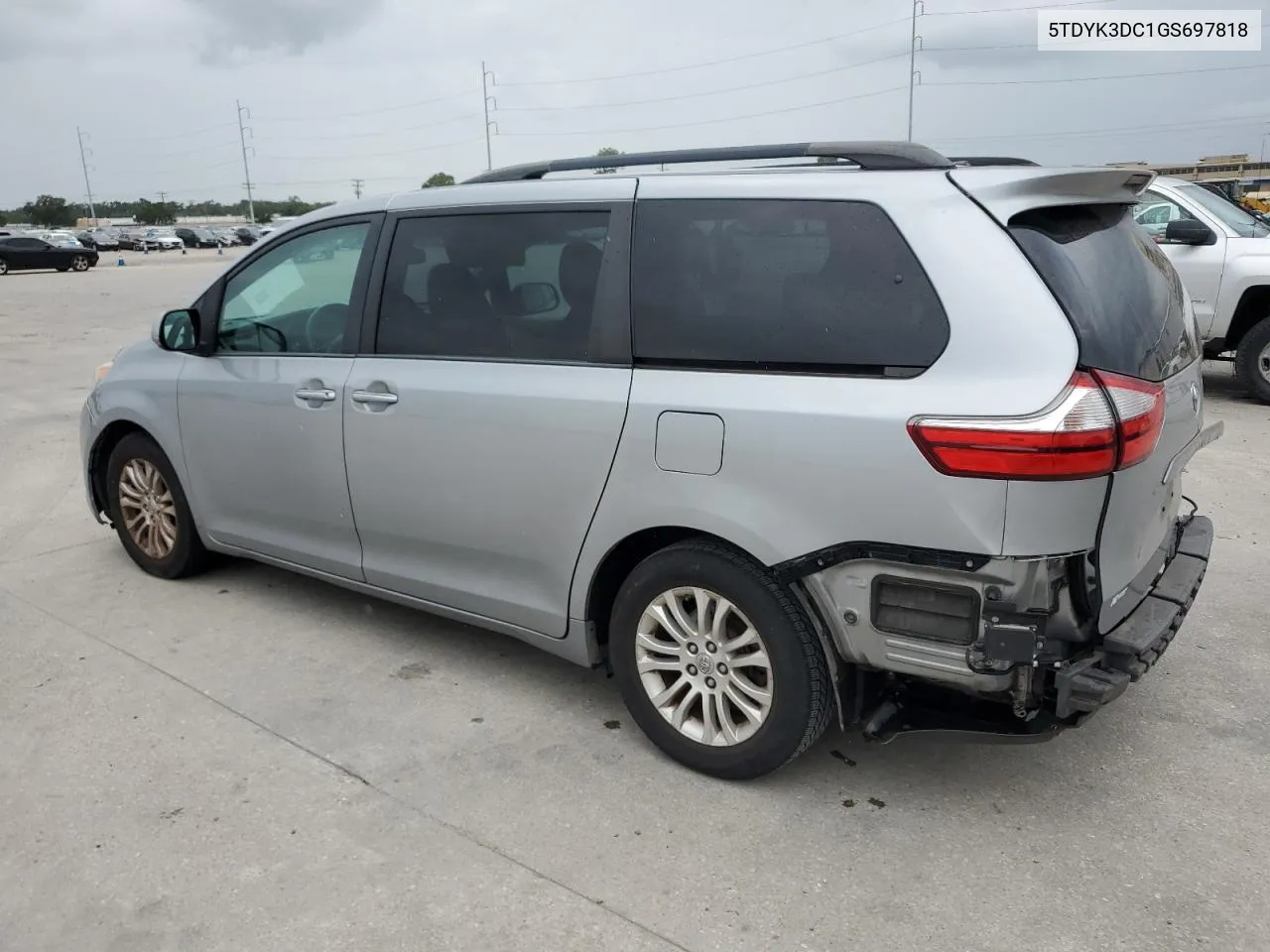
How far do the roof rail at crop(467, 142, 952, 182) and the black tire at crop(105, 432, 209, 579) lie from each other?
212 cm

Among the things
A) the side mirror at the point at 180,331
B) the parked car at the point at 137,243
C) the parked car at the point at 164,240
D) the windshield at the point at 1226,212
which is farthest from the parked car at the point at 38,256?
the windshield at the point at 1226,212

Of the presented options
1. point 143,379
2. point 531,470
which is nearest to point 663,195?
point 531,470

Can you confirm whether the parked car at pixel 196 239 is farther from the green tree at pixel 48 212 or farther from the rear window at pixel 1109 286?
the rear window at pixel 1109 286

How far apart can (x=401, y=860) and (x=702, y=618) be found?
3.49 feet

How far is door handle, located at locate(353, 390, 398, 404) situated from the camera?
11.9 ft

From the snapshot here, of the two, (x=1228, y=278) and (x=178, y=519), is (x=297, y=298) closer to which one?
(x=178, y=519)

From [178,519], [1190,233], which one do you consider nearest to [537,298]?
[178,519]

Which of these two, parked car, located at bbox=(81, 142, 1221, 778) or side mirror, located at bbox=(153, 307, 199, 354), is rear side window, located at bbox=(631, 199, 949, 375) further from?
side mirror, located at bbox=(153, 307, 199, 354)

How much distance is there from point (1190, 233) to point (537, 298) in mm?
7292

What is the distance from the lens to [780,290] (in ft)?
9.25

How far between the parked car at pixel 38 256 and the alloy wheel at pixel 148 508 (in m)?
34.8

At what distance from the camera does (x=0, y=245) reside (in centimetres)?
3362

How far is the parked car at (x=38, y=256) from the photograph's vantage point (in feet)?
111

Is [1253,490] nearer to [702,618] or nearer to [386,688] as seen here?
[702,618]
